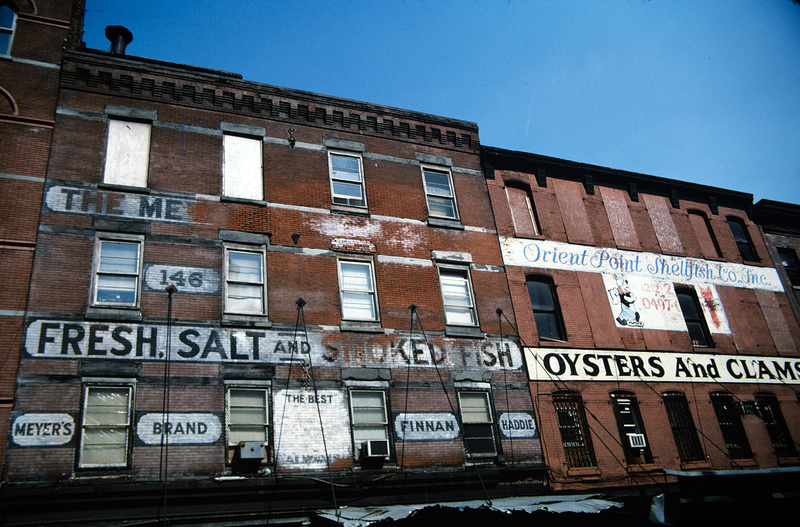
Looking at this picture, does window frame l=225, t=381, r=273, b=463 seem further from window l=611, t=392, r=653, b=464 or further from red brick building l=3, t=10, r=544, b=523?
window l=611, t=392, r=653, b=464

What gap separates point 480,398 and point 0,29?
15865 mm

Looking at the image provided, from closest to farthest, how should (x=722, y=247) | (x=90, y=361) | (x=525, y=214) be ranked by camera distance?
1. (x=90, y=361)
2. (x=525, y=214)
3. (x=722, y=247)

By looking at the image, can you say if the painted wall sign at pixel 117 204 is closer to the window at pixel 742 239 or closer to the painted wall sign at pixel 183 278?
the painted wall sign at pixel 183 278

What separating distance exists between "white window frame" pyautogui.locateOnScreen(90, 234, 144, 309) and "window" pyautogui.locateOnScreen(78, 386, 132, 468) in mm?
1897

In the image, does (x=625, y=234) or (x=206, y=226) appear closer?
(x=206, y=226)

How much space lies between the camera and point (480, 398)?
53.1 feet

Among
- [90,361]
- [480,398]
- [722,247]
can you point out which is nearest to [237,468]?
[90,361]

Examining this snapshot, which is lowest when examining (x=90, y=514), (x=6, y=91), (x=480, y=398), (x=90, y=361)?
(x=90, y=514)

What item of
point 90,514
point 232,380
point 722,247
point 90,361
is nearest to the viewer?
point 90,514

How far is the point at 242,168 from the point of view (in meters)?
16.6

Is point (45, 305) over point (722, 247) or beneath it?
beneath

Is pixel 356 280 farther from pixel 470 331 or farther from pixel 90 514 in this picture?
pixel 90 514

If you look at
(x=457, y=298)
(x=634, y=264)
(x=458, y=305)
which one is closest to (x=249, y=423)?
(x=458, y=305)

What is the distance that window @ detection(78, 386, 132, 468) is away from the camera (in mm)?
12141
